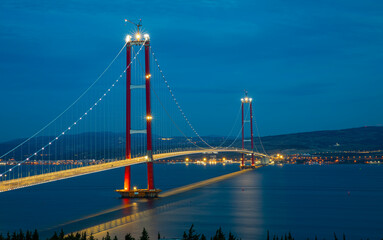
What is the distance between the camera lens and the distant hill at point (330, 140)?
6545 inches

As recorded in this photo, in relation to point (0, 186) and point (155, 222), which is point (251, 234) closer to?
point (155, 222)

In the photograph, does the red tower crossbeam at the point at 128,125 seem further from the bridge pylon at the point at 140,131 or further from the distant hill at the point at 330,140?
the distant hill at the point at 330,140

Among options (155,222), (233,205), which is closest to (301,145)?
(233,205)

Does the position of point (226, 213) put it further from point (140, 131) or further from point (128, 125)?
point (128, 125)

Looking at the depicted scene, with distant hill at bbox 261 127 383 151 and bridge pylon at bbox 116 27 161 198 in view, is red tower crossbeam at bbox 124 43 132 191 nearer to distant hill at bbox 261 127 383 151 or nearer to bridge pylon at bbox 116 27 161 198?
bridge pylon at bbox 116 27 161 198

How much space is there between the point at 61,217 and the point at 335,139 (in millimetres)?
158922

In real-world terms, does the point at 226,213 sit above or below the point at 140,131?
below

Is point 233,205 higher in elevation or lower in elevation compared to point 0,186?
lower

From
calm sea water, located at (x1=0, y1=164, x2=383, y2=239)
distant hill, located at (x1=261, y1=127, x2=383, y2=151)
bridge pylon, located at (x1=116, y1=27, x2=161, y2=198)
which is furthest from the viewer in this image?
distant hill, located at (x1=261, y1=127, x2=383, y2=151)

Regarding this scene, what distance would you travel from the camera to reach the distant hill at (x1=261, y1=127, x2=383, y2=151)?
545 ft

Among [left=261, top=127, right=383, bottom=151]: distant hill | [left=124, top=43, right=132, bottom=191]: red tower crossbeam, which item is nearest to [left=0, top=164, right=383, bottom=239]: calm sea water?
[left=124, top=43, right=132, bottom=191]: red tower crossbeam

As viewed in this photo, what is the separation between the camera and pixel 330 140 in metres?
178

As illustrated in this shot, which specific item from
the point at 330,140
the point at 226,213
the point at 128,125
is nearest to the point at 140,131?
the point at 128,125

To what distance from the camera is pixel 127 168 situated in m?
35.0
